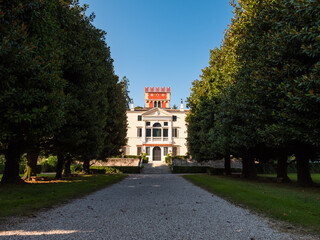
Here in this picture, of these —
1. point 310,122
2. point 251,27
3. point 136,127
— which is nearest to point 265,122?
point 310,122

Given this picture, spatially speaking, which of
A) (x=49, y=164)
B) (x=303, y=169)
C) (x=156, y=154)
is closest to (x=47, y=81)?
(x=303, y=169)

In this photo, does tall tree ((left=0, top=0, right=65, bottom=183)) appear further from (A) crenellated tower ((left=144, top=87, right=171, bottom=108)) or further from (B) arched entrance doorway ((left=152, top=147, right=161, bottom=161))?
(A) crenellated tower ((left=144, top=87, right=171, bottom=108))

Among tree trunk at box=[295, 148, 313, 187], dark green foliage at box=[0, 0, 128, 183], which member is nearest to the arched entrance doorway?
dark green foliage at box=[0, 0, 128, 183]

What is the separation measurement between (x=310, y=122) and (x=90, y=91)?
1198cm

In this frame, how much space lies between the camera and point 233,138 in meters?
16.3

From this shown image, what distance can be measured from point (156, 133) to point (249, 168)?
1473 inches

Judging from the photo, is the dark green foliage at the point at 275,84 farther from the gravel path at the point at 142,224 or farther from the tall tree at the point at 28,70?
the tall tree at the point at 28,70

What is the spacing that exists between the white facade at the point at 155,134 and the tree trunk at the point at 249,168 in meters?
33.4

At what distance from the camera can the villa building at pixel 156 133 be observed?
5641cm

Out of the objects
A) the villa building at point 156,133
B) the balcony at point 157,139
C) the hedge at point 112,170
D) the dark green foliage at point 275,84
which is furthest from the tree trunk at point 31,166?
the balcony at point 157,139

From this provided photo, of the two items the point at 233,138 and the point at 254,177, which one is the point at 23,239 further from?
the point at 254,177

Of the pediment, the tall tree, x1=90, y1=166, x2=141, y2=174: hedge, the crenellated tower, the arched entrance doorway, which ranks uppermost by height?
the crenellated tower

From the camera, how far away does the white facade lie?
56.4 metres

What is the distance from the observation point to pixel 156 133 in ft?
190
